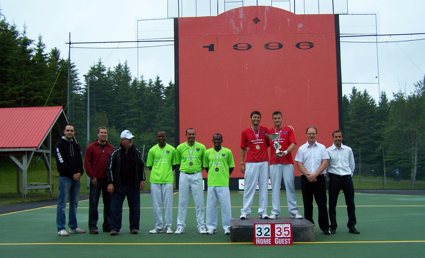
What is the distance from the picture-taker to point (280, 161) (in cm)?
786

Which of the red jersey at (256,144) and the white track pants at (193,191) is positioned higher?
the red jersey at (256,144)

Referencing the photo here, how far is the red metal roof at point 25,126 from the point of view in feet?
55.3

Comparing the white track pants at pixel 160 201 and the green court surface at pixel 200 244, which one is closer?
the green court surface at pixel 200 244

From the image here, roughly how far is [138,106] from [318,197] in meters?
23.7

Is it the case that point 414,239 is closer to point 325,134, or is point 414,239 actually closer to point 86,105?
point 325,134

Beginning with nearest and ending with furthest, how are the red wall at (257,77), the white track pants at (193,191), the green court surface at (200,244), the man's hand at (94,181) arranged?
the green court surface at (200,244) < the white track pants at (193,191) < the man's hand at (94,181) < the red wall at (257,77)

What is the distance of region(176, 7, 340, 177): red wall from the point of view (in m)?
20.8

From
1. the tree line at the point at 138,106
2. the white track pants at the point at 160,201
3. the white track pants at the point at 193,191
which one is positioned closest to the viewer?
the white track pants at the point at 193,191

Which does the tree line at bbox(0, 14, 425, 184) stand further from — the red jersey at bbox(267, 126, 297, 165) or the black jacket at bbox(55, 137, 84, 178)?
the red jersey at bbox(267, 126, 297, 165)

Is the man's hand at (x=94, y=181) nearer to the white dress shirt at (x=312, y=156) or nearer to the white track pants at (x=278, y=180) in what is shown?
the white track pants at (x=278, y=180)

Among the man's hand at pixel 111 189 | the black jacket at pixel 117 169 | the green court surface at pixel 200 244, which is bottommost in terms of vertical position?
the green court surface at pixel 200 244

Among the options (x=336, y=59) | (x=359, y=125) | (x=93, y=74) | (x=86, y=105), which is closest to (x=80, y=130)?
(x=86, y=105)

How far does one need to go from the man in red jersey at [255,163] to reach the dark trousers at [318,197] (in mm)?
688

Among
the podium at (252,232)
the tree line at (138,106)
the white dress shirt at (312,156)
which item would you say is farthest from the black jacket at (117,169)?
the tree line at (138,106)
